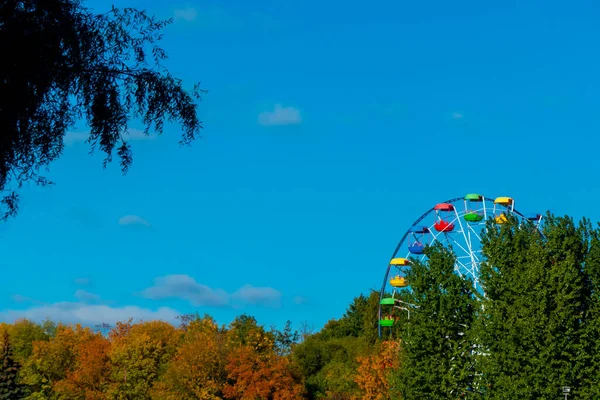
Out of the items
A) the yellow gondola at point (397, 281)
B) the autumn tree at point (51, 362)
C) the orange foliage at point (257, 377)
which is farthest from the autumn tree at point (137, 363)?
the yellow gondola at point (397, 281)

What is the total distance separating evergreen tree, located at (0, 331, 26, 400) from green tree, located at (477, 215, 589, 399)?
152 ft

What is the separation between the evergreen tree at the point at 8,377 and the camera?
68.0 meters

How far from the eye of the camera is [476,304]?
35000 mm

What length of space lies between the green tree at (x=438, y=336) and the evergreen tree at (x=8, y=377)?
41.7 m

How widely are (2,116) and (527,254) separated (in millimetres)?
23756

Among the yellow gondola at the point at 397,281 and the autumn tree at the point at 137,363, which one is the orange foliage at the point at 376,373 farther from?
the autumn tree at the point at 137,363

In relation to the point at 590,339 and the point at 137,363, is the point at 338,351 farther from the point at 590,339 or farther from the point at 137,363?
the point at 590,339

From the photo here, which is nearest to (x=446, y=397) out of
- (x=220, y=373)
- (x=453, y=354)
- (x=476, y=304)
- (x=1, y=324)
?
(x=453, y=354)

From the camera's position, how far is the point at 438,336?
34688mm

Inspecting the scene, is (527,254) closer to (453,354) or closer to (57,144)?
(453,354)

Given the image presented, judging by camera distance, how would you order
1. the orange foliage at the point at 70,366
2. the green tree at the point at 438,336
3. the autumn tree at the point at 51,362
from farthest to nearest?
the autumn tree at the point at 51,362, the orange foliage at the point at 70,366, the green tree at the point at 438,336

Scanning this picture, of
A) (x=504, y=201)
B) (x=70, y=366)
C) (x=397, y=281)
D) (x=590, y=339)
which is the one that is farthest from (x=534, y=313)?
(x=70, y=366)

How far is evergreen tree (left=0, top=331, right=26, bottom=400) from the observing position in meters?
68.0

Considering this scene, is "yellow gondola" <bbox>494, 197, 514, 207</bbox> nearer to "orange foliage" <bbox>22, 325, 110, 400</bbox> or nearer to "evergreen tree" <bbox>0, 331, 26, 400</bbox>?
"orange foliage" <bbox>22, 325, 110, 400</bbox>
